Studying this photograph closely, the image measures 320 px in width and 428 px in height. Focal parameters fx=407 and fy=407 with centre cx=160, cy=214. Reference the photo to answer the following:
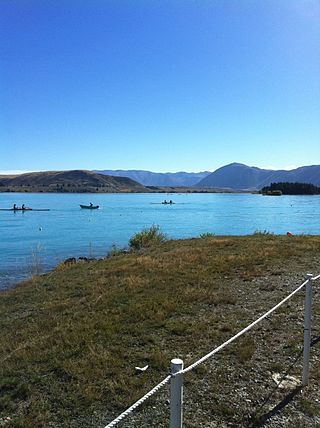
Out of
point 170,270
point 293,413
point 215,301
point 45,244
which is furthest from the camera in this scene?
point 45,244

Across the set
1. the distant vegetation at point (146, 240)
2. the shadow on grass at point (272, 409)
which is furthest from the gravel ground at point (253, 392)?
the distant vegetation at point (146, 240)

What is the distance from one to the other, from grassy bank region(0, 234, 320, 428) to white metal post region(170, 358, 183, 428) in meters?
1.62

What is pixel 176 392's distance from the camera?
272cm

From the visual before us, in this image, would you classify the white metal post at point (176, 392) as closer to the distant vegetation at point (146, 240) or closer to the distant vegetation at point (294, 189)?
the distant vegetation at point (146, 240)

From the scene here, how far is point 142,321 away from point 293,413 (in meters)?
3.39

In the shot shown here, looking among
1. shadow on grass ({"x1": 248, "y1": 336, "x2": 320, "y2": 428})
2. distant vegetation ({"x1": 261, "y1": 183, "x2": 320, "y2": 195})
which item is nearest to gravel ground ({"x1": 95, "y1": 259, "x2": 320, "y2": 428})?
shadow on grass ({"x1": 248, "y1": 336, "x2": 320, "y2": 428})

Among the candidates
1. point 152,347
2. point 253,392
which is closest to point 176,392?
point 253,392

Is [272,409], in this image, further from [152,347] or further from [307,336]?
[152,347]

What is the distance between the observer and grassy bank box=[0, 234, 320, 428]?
451 cm

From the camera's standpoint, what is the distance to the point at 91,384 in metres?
5.03

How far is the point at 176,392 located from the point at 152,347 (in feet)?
11.6

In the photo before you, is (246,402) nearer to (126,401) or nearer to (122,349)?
(126,401)

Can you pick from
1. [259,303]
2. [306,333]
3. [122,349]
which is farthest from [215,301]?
[306,333]

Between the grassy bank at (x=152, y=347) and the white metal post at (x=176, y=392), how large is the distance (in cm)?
162
